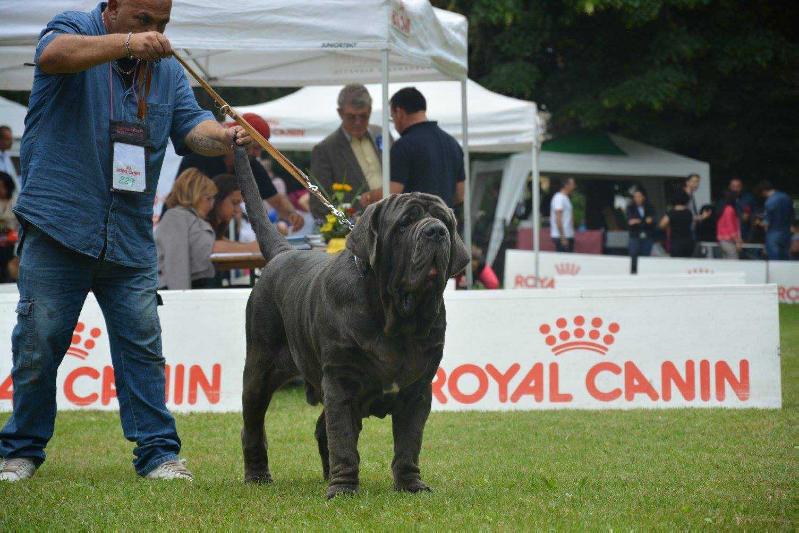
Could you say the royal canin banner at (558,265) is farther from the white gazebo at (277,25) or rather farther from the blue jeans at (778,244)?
the white gazebo at (277,25)

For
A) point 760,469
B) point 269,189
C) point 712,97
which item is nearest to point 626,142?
point 712,97

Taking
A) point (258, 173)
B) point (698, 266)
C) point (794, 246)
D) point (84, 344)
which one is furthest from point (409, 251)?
point (794, 246)

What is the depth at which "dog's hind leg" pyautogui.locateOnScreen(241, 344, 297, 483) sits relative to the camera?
5.19 m

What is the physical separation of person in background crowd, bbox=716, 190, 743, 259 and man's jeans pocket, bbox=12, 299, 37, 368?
1844 cm

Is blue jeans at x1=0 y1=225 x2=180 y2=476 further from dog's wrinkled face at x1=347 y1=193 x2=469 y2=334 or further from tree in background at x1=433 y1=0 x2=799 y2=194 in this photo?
tree in background at x1=433 y1=0 x2=799 y2=194

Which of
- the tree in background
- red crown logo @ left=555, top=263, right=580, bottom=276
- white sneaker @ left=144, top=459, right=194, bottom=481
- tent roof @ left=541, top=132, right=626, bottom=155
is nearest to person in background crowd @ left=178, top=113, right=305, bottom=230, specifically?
white sneaker @ left=144, top=459, right=194, bottom=481

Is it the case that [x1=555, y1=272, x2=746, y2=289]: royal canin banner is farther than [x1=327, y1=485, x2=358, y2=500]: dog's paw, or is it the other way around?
[x1=555, y1=272, x2=746, y2=289]: royal canin banner

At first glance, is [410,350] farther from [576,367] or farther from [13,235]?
[13,235]

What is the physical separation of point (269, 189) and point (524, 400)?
129 inches

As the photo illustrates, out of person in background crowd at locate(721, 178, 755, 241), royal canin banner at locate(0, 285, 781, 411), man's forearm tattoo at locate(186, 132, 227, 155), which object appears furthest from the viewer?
person in background crowd at locate(721, 178, 755, 241)

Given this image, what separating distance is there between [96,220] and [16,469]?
123 centimetres

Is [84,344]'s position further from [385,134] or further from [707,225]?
[707,225]

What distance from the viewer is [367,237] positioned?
4.35 m

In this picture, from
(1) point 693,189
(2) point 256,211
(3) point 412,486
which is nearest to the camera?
(3) point 412,486
